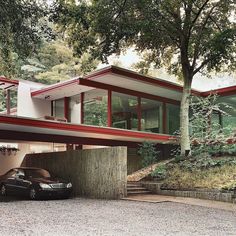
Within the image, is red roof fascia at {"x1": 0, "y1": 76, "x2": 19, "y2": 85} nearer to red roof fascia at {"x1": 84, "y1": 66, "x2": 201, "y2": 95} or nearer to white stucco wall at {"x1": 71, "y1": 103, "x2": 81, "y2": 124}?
white stucco wall at {"x1": 71, "y1": 103, "x2": 81, "y2": 124}

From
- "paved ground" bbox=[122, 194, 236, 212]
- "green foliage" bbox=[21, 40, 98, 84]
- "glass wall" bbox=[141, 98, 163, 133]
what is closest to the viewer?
"paved ground" bbox=[122, 194, 236, 212]

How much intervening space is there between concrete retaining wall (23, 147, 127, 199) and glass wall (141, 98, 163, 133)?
7089 millimetres

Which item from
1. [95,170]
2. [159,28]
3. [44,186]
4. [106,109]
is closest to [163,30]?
[159,28]

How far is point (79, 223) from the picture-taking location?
28.3 ft

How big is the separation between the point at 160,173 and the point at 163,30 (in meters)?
7.13

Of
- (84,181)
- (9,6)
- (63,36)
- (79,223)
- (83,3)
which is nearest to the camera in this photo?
(79,223)

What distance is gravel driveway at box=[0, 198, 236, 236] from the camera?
773 centimetres

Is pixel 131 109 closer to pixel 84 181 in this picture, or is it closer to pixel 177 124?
pixel 177 124

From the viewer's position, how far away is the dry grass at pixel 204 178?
14227 mm

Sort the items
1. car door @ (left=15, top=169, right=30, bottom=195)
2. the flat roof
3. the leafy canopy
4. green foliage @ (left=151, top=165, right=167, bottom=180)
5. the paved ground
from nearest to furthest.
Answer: the paved ground → car door @ (left=15, top=169, right=30, bottom=195) → the leafy canopy → green foliage @ (left=151, top=165, right=167, bottom=180) → the flat roof

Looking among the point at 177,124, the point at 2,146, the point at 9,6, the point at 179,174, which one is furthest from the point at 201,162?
the point at 2,146

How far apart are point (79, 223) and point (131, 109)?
45.6 feet

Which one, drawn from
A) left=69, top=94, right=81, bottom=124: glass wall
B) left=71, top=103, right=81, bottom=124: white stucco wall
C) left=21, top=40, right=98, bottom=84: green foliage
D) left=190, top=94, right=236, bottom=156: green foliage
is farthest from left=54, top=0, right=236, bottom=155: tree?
left=21, top=40, right=98, bottom=84: green foliage

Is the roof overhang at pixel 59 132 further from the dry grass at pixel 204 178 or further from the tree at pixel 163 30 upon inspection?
the dry grass at pixel 204 178
